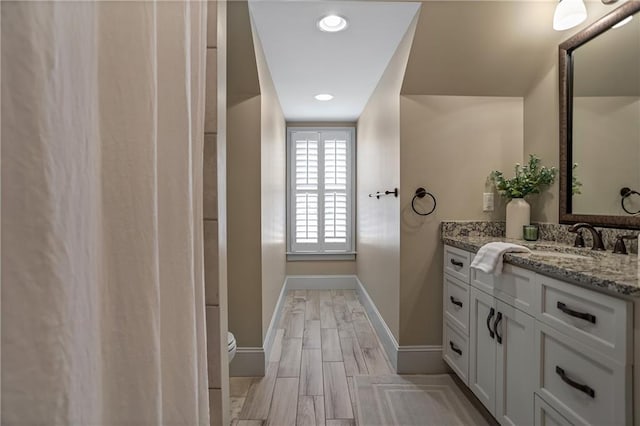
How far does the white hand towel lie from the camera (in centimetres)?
146

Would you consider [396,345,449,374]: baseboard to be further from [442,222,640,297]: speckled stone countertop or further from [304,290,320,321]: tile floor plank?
[304,290,320,321]: tile floor plank

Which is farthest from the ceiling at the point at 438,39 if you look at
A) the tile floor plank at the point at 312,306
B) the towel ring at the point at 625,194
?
the tile floor plank at the point at 312,306

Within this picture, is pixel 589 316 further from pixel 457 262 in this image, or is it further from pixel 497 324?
pixel 457 262

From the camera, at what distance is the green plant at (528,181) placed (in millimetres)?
1957

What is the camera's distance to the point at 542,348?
4.00 feet

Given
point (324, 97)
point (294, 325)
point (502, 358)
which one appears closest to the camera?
point (502, 358)

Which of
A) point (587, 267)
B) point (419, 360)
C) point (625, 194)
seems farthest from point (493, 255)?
point (419, 360)

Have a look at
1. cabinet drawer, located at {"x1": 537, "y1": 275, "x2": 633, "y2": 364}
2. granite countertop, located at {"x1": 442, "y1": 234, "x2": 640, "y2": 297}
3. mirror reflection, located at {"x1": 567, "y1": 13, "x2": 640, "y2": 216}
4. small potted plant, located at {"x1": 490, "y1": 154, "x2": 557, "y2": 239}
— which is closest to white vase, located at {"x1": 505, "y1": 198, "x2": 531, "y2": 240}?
small potted plant, located at {"x1": 490, "y1": 154, "x2": 557, "y2": 239}

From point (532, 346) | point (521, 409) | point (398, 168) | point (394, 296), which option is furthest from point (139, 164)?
point (394, 296)

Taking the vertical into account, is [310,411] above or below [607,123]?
below

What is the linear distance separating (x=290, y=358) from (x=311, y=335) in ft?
1.45

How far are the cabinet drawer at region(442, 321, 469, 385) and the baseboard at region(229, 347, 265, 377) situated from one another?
1.22 meters

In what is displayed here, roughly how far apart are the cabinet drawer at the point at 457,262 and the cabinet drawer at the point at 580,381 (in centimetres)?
61

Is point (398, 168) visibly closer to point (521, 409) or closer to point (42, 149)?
point (521, 409)
